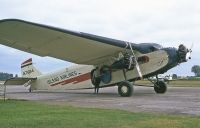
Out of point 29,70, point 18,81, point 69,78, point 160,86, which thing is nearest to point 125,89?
point 160,86

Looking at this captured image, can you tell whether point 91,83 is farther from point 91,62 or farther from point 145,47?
point 145,47

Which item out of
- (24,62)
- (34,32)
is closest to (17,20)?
(34,32)

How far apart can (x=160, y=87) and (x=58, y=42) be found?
657 centimetres

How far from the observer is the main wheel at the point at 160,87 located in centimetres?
2270

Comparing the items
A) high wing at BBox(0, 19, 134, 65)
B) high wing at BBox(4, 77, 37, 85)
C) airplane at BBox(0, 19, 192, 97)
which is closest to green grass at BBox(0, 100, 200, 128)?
high wing at BBox(0, 19, 134, 65)

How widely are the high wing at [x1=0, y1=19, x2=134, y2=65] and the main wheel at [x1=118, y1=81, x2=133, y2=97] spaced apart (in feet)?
6.12

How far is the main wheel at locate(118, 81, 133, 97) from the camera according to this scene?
66.5ft

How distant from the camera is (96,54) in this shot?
21844mm

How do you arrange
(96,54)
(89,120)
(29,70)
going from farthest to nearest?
(29,70), (96,54), (89,120)

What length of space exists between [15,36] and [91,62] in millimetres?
5737

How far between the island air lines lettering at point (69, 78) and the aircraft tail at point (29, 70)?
2.75 meters

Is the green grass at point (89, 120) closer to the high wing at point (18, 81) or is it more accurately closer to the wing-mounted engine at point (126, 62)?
the wing-mounted engine at point (126, 62)

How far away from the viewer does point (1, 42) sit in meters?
19.0

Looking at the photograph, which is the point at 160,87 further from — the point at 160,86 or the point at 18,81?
the point at 18,81
